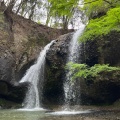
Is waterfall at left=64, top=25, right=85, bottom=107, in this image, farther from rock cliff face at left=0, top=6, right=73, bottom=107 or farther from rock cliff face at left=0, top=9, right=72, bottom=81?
rock cliff face at left=0, top=9, right=72, bottom=81

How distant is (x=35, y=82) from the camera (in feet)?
58.3

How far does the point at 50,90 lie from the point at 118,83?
17.7 ft

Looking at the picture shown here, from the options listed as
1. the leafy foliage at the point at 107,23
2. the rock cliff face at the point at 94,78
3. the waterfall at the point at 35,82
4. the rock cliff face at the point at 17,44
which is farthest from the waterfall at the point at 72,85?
the leafy foliage at the point at 107,23

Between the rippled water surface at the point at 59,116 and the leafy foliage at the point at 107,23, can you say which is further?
the rippled water surface at the point at 59,116

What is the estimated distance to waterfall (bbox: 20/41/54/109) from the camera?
54.5 feet

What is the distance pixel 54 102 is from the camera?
679 inches

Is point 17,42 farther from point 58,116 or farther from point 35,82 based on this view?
point 58,116

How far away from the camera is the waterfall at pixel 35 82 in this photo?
1660 cm

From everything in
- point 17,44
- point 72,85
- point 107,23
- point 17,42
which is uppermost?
point 17,42

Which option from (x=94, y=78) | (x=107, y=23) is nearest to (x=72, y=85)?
(x=94, y=78)

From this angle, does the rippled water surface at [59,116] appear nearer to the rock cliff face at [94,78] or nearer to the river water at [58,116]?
the river water at [58,116]

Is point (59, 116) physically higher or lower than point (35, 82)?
lower

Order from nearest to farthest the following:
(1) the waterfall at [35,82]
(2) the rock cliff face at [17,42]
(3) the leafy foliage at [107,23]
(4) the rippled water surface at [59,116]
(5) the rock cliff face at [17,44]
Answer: (3) the leafy foliage at [107,23], (4) the rippled water surface at [59,116], (1) the waterfall at [35,82], (5) the rock cliff face at [17,44], (2) the rock cliff face at [17,42]

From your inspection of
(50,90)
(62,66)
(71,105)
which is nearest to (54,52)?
Result: (62,66)
